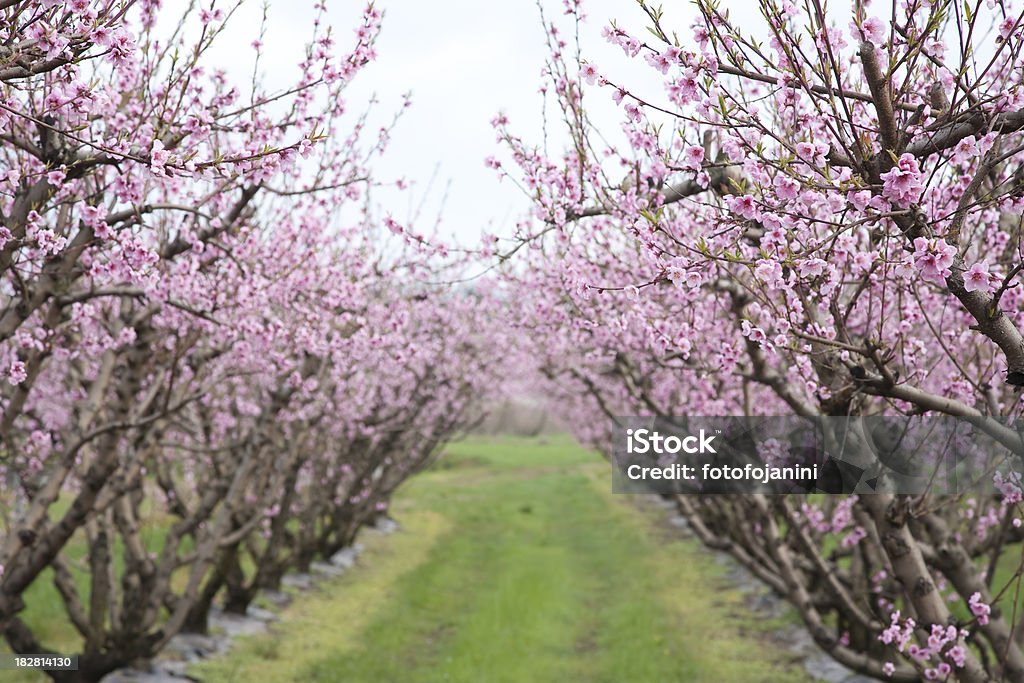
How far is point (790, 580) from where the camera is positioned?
28.7 ft

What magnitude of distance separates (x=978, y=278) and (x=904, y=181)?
20.8 inches

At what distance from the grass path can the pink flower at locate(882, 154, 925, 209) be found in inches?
384

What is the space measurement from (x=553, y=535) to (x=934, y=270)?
22.2 meters

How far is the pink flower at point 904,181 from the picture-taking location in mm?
3238

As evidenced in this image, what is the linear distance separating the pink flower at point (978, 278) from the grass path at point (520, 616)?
9.51 m

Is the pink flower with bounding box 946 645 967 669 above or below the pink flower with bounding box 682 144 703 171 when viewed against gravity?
below

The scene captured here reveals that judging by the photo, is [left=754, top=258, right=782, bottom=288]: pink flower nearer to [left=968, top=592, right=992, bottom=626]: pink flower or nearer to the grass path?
[left=968, top=592, right=992, bottom=626]: pink flower

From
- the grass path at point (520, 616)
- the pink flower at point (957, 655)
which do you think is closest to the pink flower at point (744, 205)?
the pink flower at point (957, 655)

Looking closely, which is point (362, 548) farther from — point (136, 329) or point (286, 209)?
Answer: point (136, 329)

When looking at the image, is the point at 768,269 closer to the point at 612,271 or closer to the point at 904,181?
the point at 904,181

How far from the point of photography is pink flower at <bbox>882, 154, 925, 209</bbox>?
3.24 meters

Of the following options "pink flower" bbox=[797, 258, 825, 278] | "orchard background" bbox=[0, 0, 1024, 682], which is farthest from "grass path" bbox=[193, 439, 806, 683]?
"pink flower" bbox=[797, 258, 825, 278]

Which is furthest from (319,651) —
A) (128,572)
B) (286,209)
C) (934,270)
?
(934,270)

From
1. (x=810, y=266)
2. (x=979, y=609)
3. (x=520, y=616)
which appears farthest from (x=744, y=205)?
(x=520, y=616)
